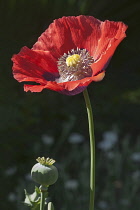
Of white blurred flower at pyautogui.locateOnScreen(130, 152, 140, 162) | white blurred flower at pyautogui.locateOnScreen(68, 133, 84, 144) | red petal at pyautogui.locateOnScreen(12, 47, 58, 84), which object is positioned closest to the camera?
red petal at pyautogui.locateOnScreen(12, 47, 58, 84)

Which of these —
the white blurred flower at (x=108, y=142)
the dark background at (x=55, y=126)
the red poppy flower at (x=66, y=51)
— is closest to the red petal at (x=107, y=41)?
the red poppy flower at (x=66, y=51)

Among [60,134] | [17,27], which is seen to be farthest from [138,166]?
[17,27]

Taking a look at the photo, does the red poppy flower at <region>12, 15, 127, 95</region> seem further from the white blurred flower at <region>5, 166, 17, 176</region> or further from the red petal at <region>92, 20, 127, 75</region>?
the white blurred flower at <region>5, 166, 17, 176</region>

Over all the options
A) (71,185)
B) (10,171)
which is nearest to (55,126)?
(10,171)

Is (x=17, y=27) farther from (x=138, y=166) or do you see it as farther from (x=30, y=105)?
(x=138, y=166)

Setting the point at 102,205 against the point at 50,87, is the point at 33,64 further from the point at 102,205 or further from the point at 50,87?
the point at 102,205

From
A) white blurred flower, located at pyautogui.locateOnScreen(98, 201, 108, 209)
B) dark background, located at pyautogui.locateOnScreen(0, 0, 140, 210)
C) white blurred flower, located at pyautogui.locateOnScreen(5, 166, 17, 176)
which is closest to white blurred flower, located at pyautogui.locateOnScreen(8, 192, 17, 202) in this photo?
dark background, located at pyautogui.locateOnScreen(0, 0, 140, 210)

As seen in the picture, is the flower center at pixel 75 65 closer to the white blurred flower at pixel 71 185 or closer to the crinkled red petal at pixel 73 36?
the crinkled red petal at pixel 73 36
